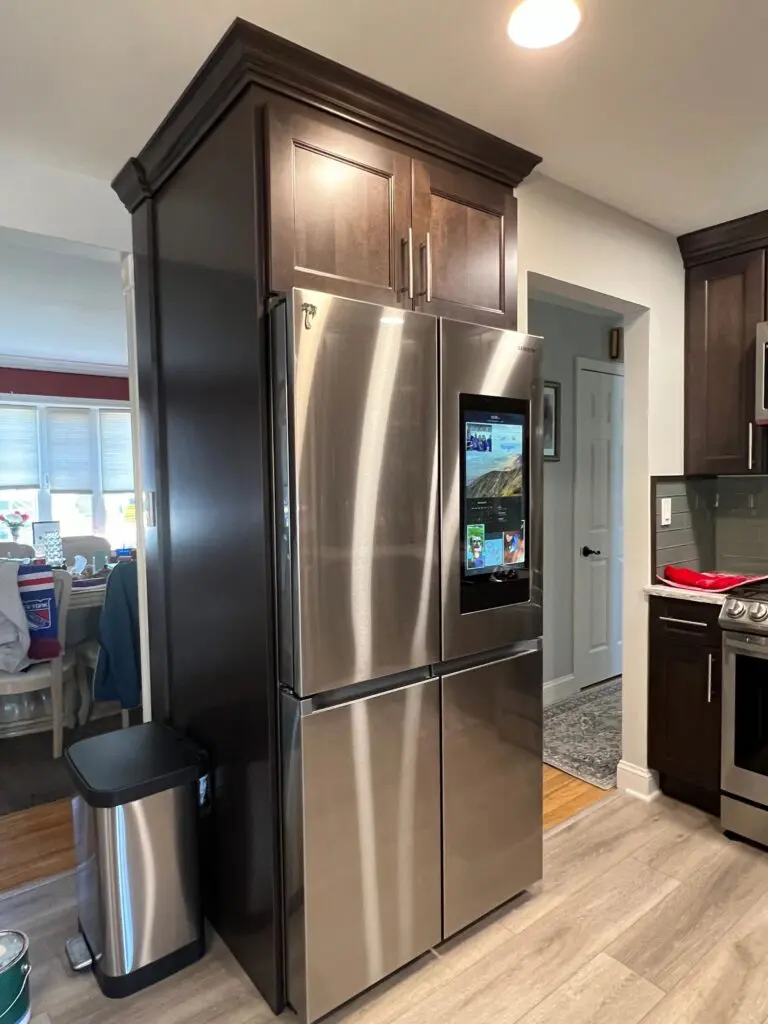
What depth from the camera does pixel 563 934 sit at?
1994 mm

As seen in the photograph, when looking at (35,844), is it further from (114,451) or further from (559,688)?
(114,451)

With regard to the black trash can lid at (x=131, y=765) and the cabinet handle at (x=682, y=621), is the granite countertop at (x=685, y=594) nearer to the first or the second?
the cabinet handle at (x=682, y=621)

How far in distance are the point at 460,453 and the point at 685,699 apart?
5.36ft

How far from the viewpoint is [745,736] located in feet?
8.08

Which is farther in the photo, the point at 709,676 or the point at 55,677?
the point at 55,677

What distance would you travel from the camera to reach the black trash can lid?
1.76m

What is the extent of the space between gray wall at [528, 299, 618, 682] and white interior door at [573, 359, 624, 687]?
61mm

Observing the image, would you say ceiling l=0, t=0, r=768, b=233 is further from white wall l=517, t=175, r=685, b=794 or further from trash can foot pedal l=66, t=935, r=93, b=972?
trash can foot pedal l=66, t=935, r=93, b=972

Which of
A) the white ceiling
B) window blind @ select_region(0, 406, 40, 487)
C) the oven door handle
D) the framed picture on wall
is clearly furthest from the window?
the oven door handle

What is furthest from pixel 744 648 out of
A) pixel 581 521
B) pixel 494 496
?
pixel 581 521

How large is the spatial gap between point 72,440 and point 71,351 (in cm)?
110

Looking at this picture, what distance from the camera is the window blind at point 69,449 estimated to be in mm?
6410

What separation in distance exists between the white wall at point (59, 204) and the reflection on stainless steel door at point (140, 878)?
5.97 ft

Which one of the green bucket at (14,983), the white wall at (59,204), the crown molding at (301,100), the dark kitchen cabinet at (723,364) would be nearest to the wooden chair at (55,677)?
the green bucket at (14,983)
